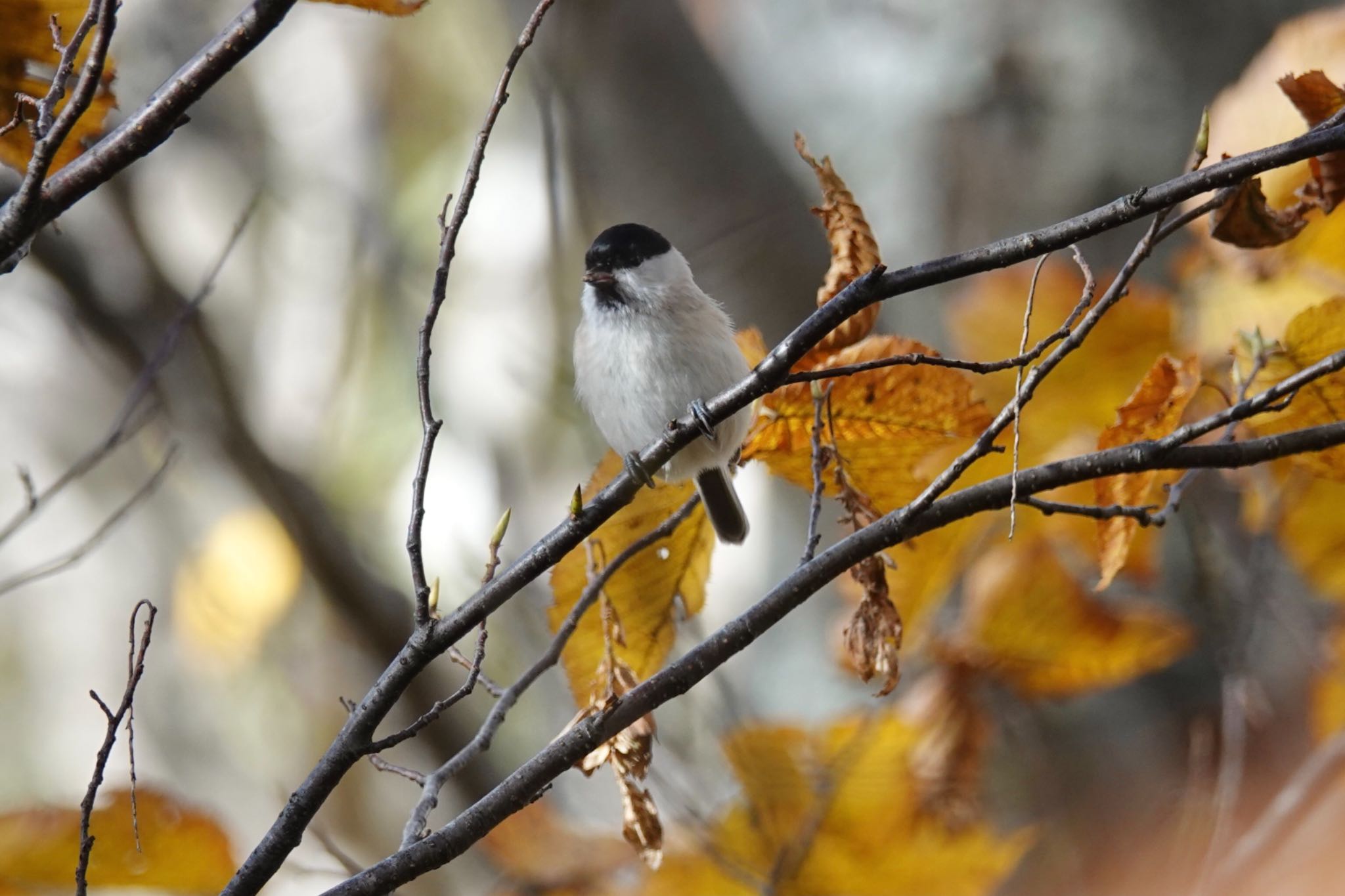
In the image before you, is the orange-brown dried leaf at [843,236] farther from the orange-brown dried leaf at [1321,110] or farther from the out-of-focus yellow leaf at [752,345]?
the orange-brown dried leaf at [1321,110]

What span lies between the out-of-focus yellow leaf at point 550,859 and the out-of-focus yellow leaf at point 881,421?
130 centimetres

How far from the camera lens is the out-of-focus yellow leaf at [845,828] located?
2025 mm

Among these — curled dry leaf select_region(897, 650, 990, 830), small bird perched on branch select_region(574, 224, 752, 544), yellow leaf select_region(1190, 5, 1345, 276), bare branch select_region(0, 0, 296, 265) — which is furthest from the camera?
curled dry leaf select_region(897, 650, 990, 830)

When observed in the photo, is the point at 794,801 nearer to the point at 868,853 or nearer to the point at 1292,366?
the point at 868,853

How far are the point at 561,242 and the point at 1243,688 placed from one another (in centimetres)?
191

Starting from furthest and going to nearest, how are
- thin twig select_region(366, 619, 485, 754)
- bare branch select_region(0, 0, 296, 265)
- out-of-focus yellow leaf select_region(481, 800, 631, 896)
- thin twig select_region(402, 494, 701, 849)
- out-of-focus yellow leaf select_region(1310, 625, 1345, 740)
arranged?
out-of-focus yellow leaf select_region(481, 800, 631, 896), out-of-focus yellow leaf select_region(1310, 625, 1345, 740), thin twig select_region(402, 494, 701, 849), thin twig select_region(366, 619, 485, 754), bare branch select_region(0, 0, 296, 265)

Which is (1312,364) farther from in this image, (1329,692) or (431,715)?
(1329,692)

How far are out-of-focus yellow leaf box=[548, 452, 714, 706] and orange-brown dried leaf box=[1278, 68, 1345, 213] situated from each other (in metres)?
0.91

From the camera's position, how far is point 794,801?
2.12 m

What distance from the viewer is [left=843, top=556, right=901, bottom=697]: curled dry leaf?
131 centimetres

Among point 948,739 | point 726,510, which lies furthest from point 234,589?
point 948,739

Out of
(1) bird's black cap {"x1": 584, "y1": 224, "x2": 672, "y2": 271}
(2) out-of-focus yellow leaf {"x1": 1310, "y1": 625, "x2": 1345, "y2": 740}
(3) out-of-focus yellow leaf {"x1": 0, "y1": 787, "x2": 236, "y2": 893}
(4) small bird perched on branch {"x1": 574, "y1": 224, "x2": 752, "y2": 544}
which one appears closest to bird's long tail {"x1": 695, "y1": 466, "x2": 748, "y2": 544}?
(4) small bird perched on branch {"x1": 574, "y1": 224, "x2": 752, "y2": 544}

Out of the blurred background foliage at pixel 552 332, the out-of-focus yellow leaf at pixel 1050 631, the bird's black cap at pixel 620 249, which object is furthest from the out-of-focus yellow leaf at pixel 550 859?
the bird's black cap at pixel 620 249

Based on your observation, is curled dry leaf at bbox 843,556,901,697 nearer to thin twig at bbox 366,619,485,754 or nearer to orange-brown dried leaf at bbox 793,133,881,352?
orange-brown dried leaf at bbox 793,133,881,352
